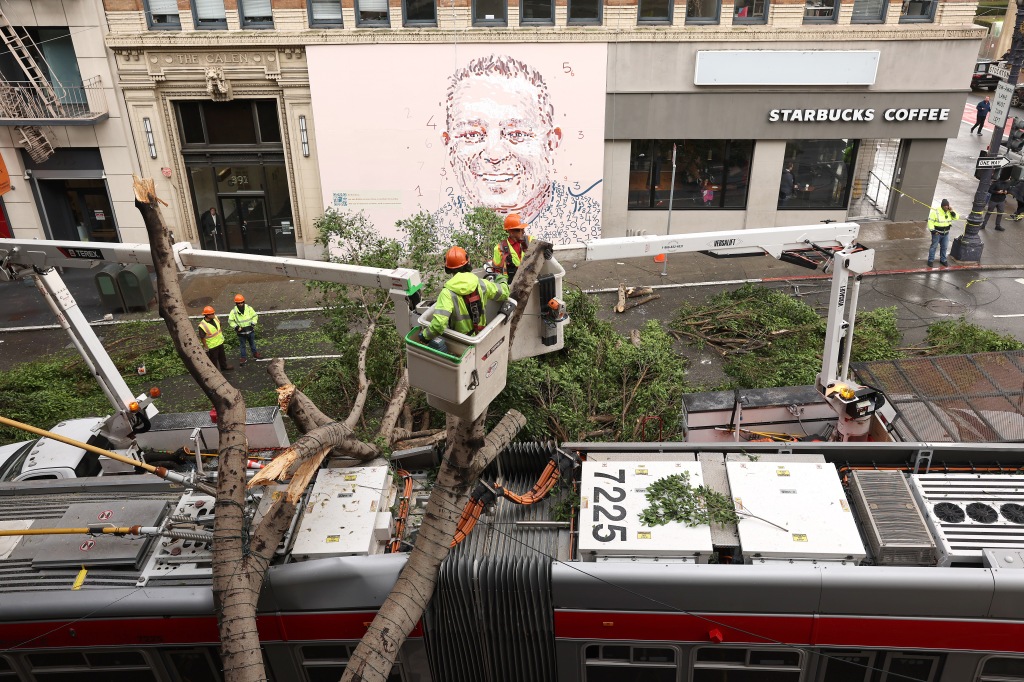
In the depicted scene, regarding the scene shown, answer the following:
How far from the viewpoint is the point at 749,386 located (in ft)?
44.9

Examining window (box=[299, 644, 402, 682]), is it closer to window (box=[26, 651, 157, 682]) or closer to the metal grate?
window (box=[26, 651, 157, 682])

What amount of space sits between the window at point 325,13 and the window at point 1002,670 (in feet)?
66.7

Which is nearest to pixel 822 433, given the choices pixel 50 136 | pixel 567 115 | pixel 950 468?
pixel 950 468

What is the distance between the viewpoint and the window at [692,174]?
2239 centimetres

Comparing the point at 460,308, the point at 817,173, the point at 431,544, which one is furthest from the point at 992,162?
the point at 431,544

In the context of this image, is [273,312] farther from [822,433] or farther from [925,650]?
[925,650]

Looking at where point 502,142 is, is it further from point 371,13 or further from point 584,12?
point 371,13

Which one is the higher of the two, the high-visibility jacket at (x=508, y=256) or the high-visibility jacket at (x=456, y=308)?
the high-visibility jacket at (x=456, y=308)

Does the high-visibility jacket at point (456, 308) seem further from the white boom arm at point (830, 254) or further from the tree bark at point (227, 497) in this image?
the white boom arm at point (830, 254)

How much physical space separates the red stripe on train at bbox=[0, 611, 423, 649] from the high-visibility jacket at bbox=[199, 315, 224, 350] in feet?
Result: 27.1

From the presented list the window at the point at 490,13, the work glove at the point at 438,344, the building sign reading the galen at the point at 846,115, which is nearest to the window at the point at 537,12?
the window at the point at 490,13

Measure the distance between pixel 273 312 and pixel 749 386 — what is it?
39.6ft

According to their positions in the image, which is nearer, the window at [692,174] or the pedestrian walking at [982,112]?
the window at [692,174]

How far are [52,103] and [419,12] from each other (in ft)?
34.9
